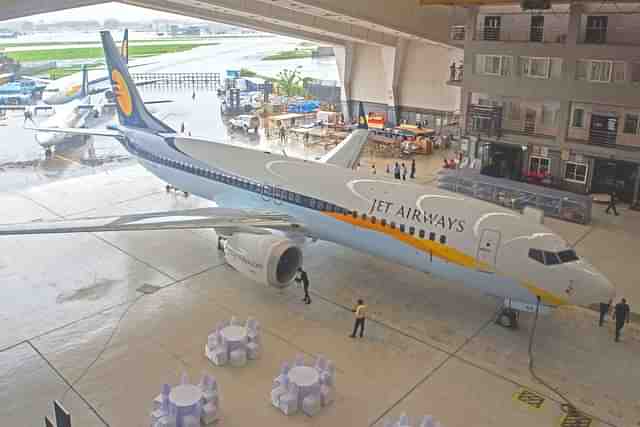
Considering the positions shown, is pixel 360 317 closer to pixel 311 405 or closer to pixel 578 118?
pixel 311 405

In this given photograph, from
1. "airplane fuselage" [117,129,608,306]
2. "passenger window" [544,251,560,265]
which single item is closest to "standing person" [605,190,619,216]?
"airplane fuselage" [117,129,608,306]

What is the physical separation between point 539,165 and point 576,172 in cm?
203

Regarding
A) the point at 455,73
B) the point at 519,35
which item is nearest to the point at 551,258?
the point at 519,35

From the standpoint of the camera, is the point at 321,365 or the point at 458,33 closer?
the point at 321,365

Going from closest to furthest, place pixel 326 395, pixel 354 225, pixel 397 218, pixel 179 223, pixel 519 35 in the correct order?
pixel 326 395 → pixel 397 218 → pixel 354 225 → pixel 179 223 → pixel 519 35

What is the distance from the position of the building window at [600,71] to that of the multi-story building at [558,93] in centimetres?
5

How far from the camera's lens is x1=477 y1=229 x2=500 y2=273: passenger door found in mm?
14359

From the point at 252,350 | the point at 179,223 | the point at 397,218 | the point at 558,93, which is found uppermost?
the point at 558,93

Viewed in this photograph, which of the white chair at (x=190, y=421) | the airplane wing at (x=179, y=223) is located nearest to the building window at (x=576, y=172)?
the airplane wing at (x=179, y=223)

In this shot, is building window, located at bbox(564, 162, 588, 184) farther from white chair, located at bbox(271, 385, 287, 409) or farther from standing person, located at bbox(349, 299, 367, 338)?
white chair, located at bbox(271, 385, 287, 409)

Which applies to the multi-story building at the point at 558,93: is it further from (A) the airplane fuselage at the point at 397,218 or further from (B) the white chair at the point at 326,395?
(B) the white chair at the point at 326,395

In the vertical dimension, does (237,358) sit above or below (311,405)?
above

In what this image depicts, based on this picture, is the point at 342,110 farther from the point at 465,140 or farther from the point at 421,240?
the point at 421,240

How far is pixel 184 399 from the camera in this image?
11047 mm
